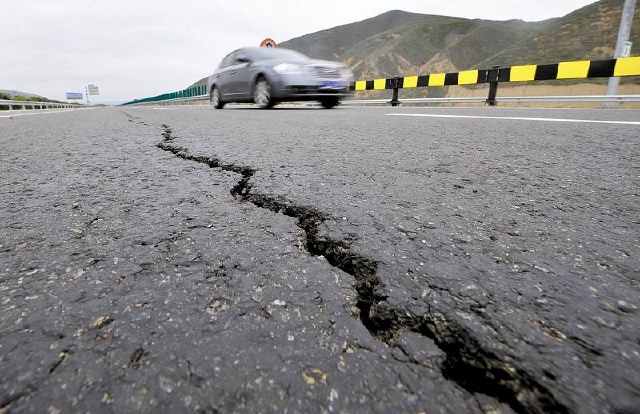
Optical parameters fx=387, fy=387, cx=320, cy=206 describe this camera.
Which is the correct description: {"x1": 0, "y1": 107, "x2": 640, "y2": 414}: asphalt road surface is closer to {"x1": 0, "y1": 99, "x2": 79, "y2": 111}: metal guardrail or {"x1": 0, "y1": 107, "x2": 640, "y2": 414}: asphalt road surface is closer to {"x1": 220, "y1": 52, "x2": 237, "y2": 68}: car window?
{"x1": 220, "y1": 52, "x2": 237, "y2": 68}: car window

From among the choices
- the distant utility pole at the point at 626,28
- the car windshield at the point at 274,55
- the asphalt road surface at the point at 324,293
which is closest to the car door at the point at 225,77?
the car windshield at the point at 274,55

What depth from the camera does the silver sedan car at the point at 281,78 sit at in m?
6.76

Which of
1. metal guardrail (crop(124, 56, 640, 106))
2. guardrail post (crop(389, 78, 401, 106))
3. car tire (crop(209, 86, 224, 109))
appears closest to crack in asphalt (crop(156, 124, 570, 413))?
metal guardrail (crop(124, 56, 640, 106))

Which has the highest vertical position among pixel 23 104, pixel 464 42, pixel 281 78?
pixel 464 42

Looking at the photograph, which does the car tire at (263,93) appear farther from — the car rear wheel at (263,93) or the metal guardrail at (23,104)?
the metal guardrail at (23,104)

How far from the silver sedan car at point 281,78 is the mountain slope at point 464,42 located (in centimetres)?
3893

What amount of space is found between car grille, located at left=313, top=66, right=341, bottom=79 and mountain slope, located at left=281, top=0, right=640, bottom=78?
128 feet

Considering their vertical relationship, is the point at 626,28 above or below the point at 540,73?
above

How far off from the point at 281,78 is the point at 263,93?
25.1 inches

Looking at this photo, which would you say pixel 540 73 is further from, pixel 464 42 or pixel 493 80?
pixel 464 42

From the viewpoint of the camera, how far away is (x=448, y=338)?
65cm

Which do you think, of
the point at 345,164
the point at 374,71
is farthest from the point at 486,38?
the point at 345,164

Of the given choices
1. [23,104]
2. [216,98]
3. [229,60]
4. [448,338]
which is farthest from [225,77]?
[23,104]

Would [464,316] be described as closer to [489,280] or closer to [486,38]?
[489,280]
